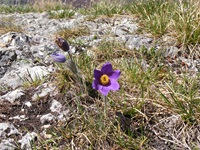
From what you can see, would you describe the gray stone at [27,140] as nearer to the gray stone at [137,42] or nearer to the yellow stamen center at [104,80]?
the yellow stamen center at [104,80]

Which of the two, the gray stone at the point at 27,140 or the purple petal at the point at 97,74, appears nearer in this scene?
the purple petal at the point at 97,74

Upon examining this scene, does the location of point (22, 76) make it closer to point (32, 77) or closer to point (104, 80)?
point (32, 77)

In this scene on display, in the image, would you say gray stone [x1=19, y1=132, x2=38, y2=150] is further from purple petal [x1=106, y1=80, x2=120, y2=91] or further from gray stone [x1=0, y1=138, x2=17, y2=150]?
purple petal [x1=106, y1=80, x2=120, y2=91]

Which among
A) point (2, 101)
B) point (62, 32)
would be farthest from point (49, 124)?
point (62, 32)

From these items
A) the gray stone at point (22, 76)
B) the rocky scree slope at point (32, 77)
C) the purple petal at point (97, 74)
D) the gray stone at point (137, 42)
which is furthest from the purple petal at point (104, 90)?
the gray stone at point (137, 42)

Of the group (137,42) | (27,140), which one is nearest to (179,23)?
(137,42)

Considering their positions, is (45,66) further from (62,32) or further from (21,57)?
(62,32)

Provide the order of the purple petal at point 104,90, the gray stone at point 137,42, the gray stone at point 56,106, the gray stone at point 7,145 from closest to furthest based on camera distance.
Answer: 1. the purple petal at point 104,90
2. the gray stone at point 7,145
3. the gray stone at point 56,106
4. the gray stone at point 137,42

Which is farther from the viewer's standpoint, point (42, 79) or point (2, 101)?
point (42, 79)

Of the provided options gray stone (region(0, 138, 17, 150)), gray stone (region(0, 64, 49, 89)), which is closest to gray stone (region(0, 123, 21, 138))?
gray stone (region(0, 138, 17, 150))
